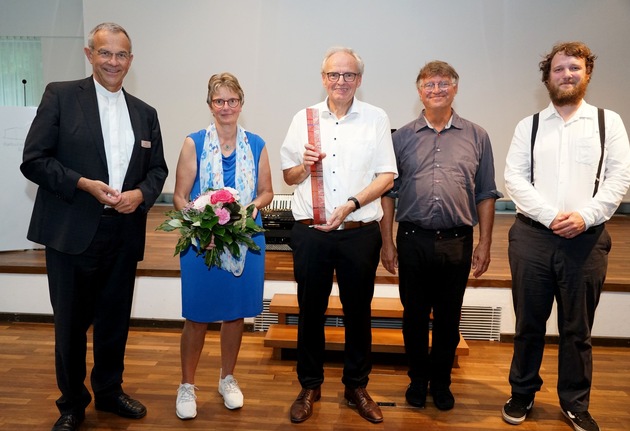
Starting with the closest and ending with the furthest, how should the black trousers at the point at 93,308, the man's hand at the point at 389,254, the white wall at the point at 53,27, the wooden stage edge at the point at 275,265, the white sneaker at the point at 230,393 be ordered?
1. the black trousers at the point at 93,308
2. the white sneaker at the point at 230,393
3. the man's hand at the point at 389,254
4. the wooden stage edge at the point at 275,265
5. the white wall at the point at 53,27

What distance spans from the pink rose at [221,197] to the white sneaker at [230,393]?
1059 mm

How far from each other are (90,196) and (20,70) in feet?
24.4

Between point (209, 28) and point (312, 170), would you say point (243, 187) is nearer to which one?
point (312, 170)

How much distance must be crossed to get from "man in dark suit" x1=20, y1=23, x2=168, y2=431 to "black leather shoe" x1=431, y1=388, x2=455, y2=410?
5.68ft

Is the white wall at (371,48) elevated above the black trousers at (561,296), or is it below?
above

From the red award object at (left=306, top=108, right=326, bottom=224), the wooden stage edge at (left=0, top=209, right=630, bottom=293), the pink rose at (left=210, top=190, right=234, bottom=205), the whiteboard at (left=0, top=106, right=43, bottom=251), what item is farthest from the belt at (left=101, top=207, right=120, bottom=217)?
the whiteboard at (left=0, top=106, right=43, bottom=251)

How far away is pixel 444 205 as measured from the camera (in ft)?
9.33

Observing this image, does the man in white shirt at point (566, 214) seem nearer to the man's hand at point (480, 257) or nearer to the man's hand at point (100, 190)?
the man's hand at point (480, 257)

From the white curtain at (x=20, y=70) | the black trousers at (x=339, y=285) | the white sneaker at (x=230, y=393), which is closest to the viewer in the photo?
the black trousers at (x=339, y=285)

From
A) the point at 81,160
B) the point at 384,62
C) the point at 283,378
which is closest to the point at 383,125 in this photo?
the point at 81,160

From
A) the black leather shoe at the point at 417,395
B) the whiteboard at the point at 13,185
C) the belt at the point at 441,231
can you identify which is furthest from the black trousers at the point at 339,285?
the whiteboard at the point at 13,185

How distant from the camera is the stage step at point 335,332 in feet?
11.9

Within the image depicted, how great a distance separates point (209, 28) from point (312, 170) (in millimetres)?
5994

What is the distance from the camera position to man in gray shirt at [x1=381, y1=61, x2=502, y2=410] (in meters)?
2.86
